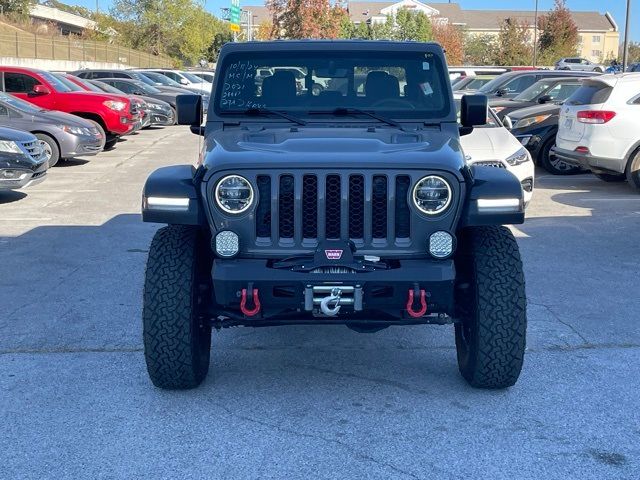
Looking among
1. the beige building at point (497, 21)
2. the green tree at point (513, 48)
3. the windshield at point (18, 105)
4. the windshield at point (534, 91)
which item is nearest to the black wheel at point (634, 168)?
the windshield at point (534, 91)

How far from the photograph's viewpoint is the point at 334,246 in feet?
14.0

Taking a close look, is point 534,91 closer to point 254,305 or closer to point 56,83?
point 56,83

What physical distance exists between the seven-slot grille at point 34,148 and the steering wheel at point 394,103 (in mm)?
7168

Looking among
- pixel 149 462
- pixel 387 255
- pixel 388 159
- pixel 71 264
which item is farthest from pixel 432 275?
pixel 71 264

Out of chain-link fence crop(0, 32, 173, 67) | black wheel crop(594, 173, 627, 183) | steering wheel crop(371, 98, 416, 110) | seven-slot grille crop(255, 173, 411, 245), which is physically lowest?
black wheel crop(594, 173, 627, 183)

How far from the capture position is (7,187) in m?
10.9

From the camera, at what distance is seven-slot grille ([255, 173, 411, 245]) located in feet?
14.0

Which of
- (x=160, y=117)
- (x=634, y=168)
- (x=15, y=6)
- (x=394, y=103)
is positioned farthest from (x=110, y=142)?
(x=15, y=6)

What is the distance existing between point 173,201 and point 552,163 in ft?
36.8

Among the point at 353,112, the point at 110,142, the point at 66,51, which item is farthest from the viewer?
the point at 66,51

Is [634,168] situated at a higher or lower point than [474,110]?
lower

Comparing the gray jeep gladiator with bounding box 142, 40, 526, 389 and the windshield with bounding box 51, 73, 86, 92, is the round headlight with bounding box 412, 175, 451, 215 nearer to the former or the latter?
the gray jeep gladiator with bounding box 142, 40, 526, 389

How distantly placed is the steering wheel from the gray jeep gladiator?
1.75ft

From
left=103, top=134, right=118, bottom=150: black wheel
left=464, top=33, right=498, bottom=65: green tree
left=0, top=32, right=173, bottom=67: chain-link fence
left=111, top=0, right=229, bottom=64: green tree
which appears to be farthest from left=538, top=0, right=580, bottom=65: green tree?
left=103, top=134, right=118, bottom=150: black wheel
